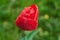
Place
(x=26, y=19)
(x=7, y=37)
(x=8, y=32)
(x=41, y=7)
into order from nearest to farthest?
(x=26, y=19) < (x=7, y=37) < (x=8, y=32) < (x=41, y=7)

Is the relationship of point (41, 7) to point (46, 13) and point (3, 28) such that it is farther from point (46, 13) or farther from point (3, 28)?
point (3, 28)

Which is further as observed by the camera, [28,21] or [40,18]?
[40,18]

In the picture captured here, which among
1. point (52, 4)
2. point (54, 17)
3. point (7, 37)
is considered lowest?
point (7, 37)

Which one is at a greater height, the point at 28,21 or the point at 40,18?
the point at 40,18

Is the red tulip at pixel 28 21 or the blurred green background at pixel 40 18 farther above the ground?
the blurred green background at pixel 40 18

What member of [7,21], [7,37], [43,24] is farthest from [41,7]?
[7,37]

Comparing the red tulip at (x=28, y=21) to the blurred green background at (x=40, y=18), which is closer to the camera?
the red tulip at (x=28, y=21)

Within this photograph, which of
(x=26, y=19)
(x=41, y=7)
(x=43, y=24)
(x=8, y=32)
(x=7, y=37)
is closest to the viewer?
(x=26, y=19)

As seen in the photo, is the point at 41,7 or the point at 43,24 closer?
the point at 43,24
